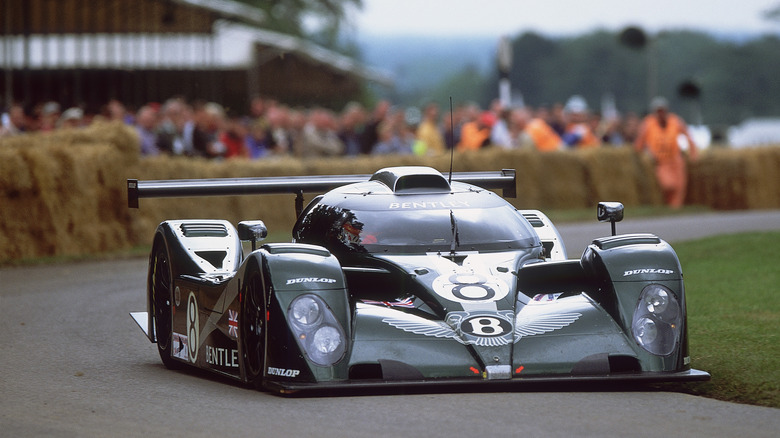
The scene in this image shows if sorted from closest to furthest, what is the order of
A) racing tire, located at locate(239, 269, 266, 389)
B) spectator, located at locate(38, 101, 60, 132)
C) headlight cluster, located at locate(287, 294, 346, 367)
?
headlight cluster, located at locate(287, 294, 346, 367), racing tire, located at locate(239, 269, 266, 389), spectator, located at locate(38, 101, 60, 132)

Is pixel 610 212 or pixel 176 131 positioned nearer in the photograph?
pixel 610 212

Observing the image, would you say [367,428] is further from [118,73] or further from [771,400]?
[118,73]

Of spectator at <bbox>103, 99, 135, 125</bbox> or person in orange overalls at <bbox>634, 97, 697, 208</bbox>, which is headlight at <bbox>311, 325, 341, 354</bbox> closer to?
spectator at <bbox>103, 99, 135, 125</bbox>

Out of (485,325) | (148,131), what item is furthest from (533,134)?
(485,325)

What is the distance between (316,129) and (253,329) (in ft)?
49.2

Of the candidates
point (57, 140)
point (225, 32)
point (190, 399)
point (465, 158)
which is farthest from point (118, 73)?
point (190, 399)

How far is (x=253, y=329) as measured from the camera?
296 inches

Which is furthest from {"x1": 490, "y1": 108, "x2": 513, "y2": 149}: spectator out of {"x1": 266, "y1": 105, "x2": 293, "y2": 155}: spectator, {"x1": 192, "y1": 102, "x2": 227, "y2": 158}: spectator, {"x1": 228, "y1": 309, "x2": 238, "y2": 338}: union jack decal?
{"x1": 228, "y1": 309, "x2": 238, "y2": 338}: union jack decal

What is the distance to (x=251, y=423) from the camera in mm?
6484

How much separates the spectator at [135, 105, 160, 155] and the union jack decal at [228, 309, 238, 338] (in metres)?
11.5

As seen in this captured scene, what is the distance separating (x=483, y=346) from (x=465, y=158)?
1602 cm

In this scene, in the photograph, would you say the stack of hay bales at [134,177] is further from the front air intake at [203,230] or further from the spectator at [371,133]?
the front air intake at [203,230]

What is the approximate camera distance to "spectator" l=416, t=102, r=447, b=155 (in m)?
23.4

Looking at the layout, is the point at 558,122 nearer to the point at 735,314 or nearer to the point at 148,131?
the point at 148,131
